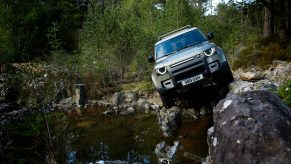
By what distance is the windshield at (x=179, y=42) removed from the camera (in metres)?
9.50

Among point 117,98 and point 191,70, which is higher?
point 191,70

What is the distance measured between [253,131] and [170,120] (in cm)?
505

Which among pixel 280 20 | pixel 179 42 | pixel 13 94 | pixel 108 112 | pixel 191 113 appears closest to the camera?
pixel 179 42

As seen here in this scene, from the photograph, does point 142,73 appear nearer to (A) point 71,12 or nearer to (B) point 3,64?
(B) point 3,64

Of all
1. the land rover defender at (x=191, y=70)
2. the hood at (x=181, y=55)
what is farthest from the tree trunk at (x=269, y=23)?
the hood at (x=181, y=55)

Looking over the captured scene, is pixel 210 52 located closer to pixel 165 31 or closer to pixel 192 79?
pixel 192 79

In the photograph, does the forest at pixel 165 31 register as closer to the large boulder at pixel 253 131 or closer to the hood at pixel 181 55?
the hood at pixel 181 55

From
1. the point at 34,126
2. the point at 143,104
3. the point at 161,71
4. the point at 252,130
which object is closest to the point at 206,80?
the point at 161,71

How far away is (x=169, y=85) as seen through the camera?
27.6 ft

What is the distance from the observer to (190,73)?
27.1 ft

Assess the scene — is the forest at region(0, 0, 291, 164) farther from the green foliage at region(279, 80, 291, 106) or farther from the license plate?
the license plate

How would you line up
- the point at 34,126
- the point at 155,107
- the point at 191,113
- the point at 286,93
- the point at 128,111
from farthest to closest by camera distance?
the point at 128,111
the point at 155,107
the point at 191,113
the point at 34,126
the point at 286,93

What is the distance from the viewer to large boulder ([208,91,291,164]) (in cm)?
366

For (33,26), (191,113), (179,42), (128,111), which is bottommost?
(128,111)
